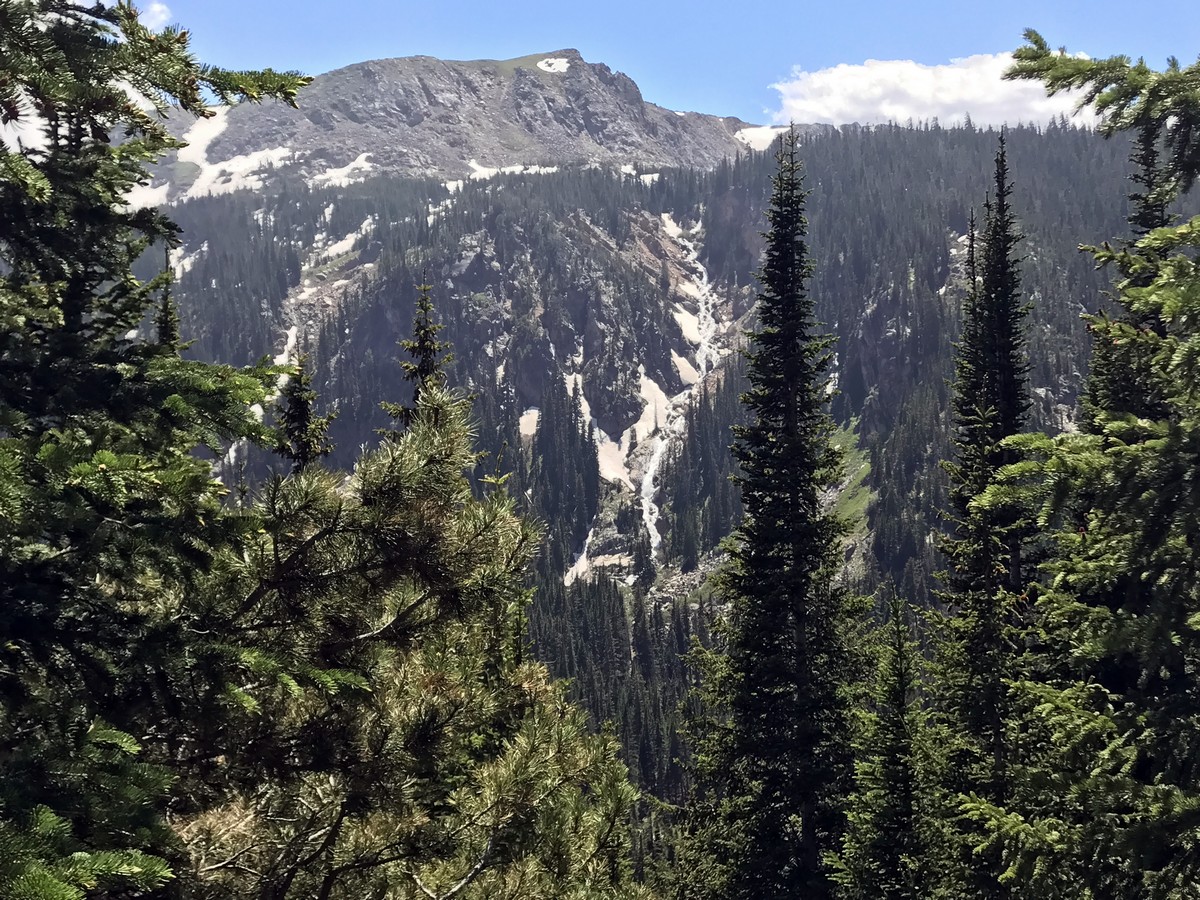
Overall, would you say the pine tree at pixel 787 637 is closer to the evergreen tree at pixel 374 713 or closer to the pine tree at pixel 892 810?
the pine tree at pixel 892 810

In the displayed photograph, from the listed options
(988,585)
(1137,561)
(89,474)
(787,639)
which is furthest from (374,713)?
(988,585)

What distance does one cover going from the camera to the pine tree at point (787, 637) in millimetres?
18375

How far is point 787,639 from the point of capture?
63.4 feet

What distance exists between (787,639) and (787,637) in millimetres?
47

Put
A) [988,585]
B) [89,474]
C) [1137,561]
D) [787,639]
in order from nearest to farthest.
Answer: [89,474] < [1137,561] < [988,585] < [787,639]

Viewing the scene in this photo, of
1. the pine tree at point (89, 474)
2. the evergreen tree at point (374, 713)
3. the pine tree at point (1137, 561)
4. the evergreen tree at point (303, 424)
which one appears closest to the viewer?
the pine tree at point (89, 474)

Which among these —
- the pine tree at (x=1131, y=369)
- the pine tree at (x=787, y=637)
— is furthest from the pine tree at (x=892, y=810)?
the pine tree at (x=1131, y=369)

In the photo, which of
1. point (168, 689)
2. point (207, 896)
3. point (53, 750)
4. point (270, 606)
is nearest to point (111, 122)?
point (270, 606)

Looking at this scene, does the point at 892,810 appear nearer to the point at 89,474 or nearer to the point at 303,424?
the point at 303,424

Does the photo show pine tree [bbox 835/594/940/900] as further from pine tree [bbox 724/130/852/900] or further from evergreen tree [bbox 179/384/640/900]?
evergreen tree [bbox 179/384/640/900]

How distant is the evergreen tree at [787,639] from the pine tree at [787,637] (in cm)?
3

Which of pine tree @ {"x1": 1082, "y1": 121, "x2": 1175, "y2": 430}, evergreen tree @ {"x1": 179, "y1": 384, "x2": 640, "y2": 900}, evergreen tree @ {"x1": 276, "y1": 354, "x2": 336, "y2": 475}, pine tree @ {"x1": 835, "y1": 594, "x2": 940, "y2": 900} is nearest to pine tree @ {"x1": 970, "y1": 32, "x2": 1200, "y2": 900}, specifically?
pine tree @ {"x1": 1082, "y1": 121, "x2": 1175, "y2": 430}

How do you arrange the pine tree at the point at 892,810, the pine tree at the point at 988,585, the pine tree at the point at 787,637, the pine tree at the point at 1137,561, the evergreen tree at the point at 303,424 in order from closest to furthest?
the pine tree at the point at 1137,561 → the pine tree at the point at 988,585 → the pine tree at the point at 892,810 → the pine tree at the point at 787,637 → the evergreen tree at the point at 303,424

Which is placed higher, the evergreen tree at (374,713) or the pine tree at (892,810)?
the evergreen tree at (374,713)
